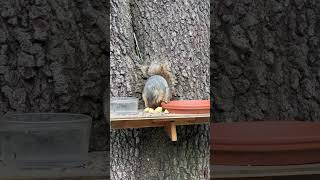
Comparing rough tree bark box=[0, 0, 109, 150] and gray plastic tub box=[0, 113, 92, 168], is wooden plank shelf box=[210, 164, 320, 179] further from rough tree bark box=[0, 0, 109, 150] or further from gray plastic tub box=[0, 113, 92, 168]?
rough tree bark box=[0, 0, 109, 150]

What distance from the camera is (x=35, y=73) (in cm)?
259

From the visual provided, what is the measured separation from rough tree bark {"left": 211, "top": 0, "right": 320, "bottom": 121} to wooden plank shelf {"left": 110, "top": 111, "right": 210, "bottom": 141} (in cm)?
179

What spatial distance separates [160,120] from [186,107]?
0.06 m

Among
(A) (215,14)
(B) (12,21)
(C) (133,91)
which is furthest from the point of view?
(A) (215,14)

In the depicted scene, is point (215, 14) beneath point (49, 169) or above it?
above

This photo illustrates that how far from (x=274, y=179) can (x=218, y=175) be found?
0.22 metres

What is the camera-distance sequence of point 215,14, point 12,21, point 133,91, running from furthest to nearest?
point 215,14 → point 12,21 → point 133,91

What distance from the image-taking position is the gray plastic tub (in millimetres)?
2066

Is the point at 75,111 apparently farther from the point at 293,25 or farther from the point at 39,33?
the point at 293,25

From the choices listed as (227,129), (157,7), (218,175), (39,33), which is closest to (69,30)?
(39,33)

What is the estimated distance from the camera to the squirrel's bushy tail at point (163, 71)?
1.10 metres

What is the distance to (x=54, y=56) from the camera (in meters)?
2.61

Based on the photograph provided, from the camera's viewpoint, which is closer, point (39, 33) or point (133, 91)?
point (133, 91)

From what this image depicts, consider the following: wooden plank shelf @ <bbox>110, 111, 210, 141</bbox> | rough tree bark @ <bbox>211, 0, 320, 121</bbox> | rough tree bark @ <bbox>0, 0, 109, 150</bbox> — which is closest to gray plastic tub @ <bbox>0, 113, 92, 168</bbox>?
rough tree bark @ <bbox>0, 0, 109, 150</bbox>
